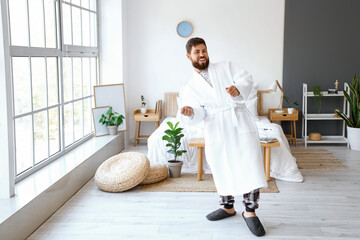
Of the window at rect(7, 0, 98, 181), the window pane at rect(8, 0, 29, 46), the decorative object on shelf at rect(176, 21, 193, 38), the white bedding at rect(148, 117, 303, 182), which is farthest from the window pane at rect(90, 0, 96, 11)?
the window pane at rect(8, 0, 29, 46)

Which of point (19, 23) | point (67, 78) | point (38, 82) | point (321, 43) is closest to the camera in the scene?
point (19, 23)

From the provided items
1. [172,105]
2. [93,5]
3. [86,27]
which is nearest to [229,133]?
[86,27]

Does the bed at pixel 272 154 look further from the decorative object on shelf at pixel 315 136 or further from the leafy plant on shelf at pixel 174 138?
the decorative object on shelf at pixel 315 136

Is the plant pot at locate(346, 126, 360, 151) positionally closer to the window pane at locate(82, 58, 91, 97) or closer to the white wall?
the white wall

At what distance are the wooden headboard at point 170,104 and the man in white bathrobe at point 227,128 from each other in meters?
3.71

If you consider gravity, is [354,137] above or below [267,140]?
below

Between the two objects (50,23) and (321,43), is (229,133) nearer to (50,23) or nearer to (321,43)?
(50,23)

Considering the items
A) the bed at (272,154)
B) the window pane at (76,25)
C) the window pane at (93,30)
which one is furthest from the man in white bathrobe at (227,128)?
the window pane at (93,30)

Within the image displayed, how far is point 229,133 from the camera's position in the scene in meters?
3.68

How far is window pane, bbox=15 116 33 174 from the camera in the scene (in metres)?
4.21

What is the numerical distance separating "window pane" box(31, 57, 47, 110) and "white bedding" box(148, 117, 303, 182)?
5.33 ft

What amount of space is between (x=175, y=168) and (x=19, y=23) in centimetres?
242

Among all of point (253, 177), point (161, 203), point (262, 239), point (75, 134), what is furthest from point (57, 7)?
point (262, 239)

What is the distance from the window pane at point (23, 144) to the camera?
166 inches
